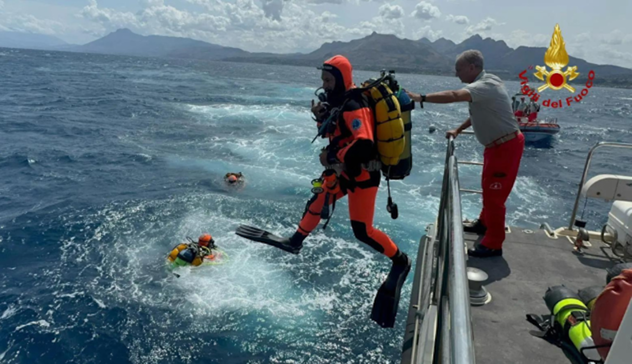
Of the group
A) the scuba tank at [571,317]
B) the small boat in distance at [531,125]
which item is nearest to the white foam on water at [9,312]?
the scuba tank at [571,317]

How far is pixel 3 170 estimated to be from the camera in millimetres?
19688

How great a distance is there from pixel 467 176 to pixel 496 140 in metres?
18.7

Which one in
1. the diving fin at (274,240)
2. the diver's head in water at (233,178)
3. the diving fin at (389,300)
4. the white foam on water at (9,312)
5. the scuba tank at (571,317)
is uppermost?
the scuba tank at (571,317)

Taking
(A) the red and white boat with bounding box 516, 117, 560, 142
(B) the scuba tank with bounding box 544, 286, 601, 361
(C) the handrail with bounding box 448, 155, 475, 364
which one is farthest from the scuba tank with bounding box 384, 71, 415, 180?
(A) the red and white boat with bounding box 516, 117, 560, 142

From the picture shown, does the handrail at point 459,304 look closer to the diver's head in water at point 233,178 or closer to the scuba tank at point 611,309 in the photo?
the scuba tank at point 611,309

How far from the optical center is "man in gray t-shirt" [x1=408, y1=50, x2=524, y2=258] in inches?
175

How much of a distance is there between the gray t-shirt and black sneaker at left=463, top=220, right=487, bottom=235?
131cm

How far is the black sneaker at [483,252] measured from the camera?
4918 mm

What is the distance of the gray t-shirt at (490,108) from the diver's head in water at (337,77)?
50.3 inches

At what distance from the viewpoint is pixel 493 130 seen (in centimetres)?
459

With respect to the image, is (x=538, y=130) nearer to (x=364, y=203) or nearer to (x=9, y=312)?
(x=364, y=203)

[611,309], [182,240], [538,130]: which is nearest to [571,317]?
[611,309]

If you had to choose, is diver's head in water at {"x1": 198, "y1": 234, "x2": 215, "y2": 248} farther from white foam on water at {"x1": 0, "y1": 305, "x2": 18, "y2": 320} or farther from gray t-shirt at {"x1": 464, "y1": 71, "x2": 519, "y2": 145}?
gray t-shirt at {"x1": 464, "y1": 71, "x2": 519, "y2": 145}

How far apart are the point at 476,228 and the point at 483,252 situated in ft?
2.24
